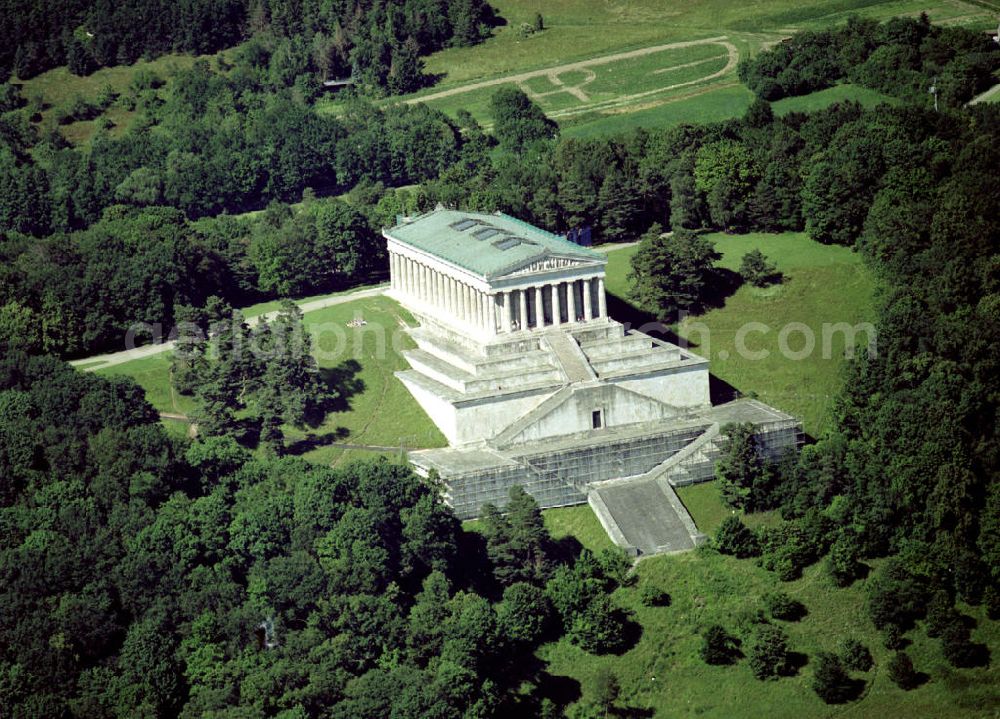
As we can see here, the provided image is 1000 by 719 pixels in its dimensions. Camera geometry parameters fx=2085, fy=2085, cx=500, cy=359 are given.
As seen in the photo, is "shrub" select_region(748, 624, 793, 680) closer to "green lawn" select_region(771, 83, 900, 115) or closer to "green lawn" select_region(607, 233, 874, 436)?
"green lawn" select_region(607, 233, 874, 436)

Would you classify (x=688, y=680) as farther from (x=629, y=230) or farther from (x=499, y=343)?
(x=629, y=230)

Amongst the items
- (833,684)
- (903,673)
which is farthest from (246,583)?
(903,673)

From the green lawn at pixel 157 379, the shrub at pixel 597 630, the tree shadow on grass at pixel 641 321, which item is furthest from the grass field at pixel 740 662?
the green lawn at pixel 157 379

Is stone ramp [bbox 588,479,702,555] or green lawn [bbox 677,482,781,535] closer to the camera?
stone ramp [bbox 588,479,702,555]

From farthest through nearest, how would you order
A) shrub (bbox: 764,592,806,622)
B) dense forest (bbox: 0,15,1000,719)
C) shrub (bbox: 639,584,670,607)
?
shrub (bbox: 639,584,670,607)
shrub (bbox: 764,592,806,622)
dense forest (bbox: 0,15,1000,719)

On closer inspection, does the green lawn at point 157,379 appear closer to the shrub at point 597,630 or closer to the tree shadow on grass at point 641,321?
the tree shadow on grass at point 641,321

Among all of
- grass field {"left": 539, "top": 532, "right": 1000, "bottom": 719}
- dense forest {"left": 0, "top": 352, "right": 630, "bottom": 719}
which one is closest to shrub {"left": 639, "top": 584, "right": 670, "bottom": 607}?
grass field {"left": 539, "top": 532, "right": 1000, "bottom": 719}
